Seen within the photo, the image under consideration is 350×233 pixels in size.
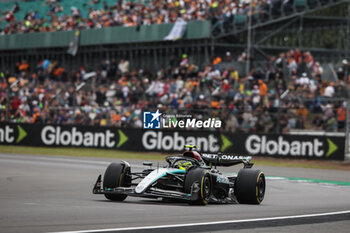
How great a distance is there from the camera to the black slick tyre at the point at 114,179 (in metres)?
10.9

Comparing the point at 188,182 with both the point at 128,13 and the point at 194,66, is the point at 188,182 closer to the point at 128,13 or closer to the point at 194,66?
the point at 194,66

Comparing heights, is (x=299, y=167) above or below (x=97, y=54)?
below

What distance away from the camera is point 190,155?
11.7 meters

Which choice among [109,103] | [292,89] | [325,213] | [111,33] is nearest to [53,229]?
[325,213]

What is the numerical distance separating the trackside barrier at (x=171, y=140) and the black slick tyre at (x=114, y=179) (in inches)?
521

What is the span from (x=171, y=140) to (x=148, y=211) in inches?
649

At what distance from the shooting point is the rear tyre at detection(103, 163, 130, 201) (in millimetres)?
10875

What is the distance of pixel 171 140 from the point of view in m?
25.9

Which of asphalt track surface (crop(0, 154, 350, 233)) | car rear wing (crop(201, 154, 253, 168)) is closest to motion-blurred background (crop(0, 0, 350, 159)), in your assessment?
asphalt track surface (crop(0, 154, 350, 233))

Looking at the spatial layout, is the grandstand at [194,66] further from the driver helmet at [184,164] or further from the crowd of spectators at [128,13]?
the driver helmet at [184,164]

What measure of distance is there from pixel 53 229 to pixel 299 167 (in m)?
16.3

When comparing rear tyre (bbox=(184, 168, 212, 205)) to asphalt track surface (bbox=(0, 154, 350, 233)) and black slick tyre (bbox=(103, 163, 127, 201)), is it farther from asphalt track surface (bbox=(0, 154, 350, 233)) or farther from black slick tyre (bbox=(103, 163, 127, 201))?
black slick tyre (bbox=(103, 163, 127, 201))

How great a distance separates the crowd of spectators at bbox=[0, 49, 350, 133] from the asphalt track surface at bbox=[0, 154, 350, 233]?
24.5 feet

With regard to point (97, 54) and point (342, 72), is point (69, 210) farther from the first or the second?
point (97, 54)
